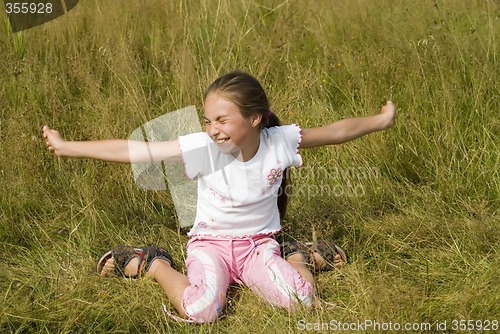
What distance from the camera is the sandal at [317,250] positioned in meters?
3.03

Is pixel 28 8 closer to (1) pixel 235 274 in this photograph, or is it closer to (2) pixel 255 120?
(2) pixel 255 120

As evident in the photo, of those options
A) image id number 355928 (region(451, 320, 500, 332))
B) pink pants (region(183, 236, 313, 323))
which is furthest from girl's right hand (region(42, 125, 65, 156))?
image id number 355928 (region(451, 320, 500, 332))

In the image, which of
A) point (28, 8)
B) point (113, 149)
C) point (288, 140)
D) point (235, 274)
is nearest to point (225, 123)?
point (288, 140)

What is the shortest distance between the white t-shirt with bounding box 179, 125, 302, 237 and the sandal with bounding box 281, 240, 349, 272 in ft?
0.43

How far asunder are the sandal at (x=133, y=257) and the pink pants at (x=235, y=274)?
0.13 metres

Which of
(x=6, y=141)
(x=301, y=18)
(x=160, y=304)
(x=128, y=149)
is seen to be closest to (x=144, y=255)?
(x=160, y=304)

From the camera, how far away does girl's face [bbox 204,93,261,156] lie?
2.80 meters

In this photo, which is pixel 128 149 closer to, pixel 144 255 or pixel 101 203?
pixel 144 255

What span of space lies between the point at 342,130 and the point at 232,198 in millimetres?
→ 518

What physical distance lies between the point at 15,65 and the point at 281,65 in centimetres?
145

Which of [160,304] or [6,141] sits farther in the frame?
[6,141]

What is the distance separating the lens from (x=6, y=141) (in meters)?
3.57

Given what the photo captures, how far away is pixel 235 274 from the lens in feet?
9.59
